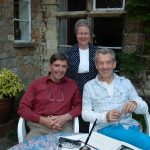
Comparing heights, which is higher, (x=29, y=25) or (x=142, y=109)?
(x=29, y=25)

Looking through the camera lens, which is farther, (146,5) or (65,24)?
(65,24)

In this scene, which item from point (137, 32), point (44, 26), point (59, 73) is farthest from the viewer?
point (44, 26)

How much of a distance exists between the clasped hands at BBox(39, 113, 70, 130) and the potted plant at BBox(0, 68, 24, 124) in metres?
1.39

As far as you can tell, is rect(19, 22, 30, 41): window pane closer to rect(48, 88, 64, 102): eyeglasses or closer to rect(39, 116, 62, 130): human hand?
rect(48, 88, 64, 102): eyeglasses

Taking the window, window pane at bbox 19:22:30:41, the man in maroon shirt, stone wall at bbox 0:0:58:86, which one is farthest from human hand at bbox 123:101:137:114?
window pane at bbox 19:22:30:41

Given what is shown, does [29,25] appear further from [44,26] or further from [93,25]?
[93,25]

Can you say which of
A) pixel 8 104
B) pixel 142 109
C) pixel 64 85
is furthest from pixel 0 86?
pixel 142 109

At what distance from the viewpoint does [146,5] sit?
4121 mm

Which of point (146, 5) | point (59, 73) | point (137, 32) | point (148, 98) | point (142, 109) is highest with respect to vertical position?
point (146, 5)

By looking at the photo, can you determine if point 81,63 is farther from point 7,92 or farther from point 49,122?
point 7,92

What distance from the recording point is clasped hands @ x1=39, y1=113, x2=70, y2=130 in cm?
268

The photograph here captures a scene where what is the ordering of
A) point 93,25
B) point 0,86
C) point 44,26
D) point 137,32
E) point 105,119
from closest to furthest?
point 105,119
point 0,86
point 137,32
point 93,25
point 44,26

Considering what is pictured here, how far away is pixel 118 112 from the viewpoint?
2.29 m

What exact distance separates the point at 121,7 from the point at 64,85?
2353 mm
